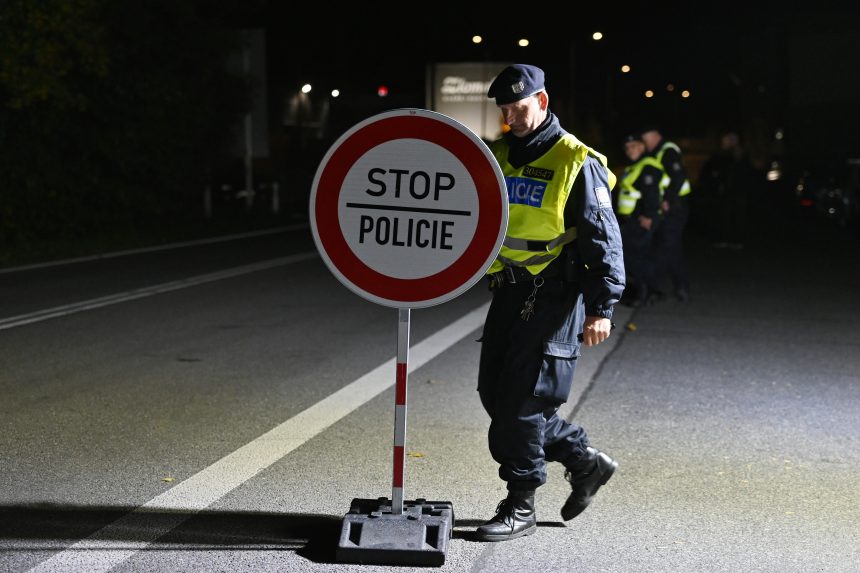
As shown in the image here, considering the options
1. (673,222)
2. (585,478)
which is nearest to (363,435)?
(585,478)

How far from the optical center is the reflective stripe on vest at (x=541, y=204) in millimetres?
4434

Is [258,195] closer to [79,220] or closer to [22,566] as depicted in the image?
[79,220]

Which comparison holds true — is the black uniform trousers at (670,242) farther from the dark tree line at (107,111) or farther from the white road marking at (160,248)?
the dark tree line at (107,111)

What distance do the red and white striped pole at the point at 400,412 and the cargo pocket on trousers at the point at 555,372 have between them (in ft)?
1.69

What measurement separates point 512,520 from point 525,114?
160cm

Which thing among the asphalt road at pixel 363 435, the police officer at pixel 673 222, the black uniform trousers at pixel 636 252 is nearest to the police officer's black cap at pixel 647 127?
the police officer at pixel 673 222

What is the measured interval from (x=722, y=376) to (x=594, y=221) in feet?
13.9

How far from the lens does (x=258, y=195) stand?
35812 mm

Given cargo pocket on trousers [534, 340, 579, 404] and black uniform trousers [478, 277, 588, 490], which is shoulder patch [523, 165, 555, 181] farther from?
cargo pocket on trousers [534, 340, 579, 404]

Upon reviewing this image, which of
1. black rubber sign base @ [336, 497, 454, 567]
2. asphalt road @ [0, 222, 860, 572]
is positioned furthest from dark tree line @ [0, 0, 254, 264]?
black rubber sign base @ [336, 497, 454, 567]

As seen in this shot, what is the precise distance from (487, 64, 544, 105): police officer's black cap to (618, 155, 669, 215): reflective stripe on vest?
274 inches

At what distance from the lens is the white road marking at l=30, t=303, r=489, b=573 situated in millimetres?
4352

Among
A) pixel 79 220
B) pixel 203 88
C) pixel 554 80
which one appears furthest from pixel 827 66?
pixel 79 220

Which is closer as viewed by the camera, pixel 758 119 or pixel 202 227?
pixel 202 227
